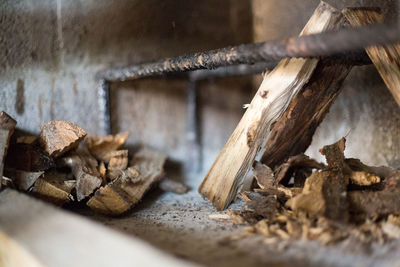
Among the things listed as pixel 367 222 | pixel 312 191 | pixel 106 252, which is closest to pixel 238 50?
pixel 312 191

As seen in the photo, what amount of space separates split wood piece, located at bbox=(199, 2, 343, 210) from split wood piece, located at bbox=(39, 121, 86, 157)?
67 cm

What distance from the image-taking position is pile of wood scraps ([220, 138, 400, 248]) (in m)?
1.10

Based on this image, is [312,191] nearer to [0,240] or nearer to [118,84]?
[0,240]

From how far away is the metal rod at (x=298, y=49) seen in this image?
41.0 inches

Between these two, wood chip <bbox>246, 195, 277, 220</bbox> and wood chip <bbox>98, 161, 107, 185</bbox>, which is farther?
wood chip <bbox>98, 161, 107, 185</bbox>

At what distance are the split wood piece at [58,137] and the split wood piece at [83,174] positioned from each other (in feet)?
0.28

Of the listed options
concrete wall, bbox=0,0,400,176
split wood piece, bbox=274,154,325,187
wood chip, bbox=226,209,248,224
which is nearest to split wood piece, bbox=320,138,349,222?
split wood piece, bbox=274,154,325,187

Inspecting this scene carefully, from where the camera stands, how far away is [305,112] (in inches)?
65.8

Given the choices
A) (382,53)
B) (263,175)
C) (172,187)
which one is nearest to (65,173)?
(172,187)

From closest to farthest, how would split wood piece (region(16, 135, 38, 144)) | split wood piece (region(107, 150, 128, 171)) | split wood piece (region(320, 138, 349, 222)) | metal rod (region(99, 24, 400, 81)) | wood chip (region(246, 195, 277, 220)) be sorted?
metal rod (region(99, 24, 400, 81)) → split wood piece (region(320, 138, 349, 222)) → wood chip (region(246, 195, 277, 220)) → split wood piece (region(16, 135, 38, 144)) → split wood piece (region(107, 150, 128, 171))

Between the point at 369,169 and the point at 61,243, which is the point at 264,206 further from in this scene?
the point at 61,243

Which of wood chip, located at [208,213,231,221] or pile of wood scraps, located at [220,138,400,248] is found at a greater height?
pile of wood scraps, located at [220,138,400,248]

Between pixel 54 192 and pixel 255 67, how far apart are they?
1.52 m

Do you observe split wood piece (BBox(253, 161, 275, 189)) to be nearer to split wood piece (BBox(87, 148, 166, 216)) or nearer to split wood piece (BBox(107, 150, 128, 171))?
split wood piece (BBox(87, 148, 166, 216))
